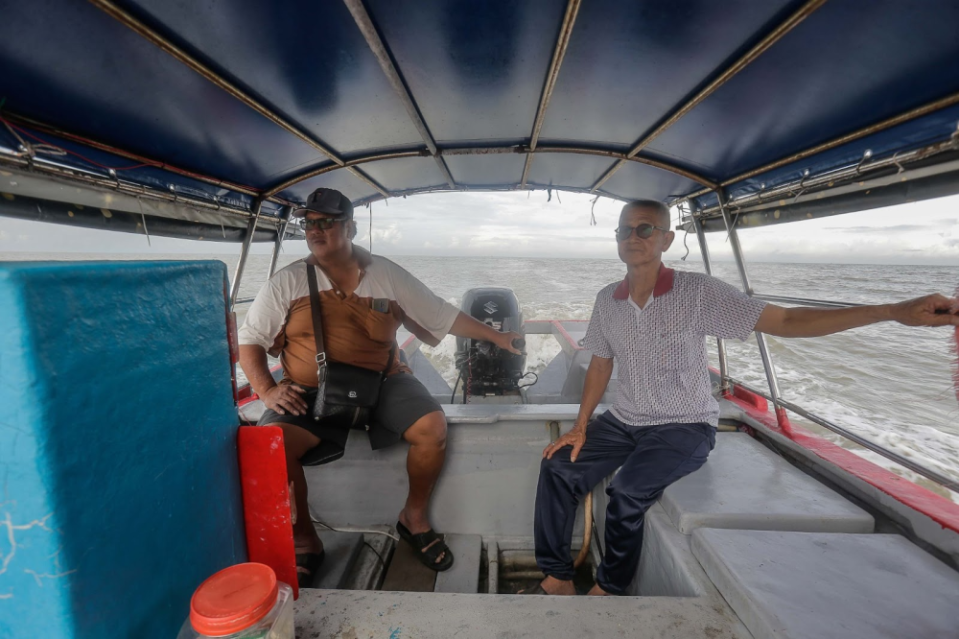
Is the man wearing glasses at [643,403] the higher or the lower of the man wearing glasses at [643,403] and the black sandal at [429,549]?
the higher

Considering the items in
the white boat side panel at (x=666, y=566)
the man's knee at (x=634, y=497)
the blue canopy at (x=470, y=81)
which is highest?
the blue canopy at (x=470, y=81)

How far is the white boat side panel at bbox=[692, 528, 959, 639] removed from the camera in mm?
982

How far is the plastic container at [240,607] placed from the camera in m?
0.64

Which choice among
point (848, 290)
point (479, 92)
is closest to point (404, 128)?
point (479, 92)

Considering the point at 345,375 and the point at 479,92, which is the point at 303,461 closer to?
the point at 345,375

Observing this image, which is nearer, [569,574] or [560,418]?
[569,574]

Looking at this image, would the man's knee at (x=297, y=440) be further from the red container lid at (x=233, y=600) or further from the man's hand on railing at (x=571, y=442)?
the red container lid at (x=233, y=600)

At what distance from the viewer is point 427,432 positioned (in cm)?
211

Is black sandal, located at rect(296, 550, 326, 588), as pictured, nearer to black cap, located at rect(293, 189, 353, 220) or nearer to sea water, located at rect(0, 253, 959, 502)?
black cap, located at rect(293, 189, 353, 220)

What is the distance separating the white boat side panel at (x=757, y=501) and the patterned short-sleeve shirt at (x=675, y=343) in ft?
0.85

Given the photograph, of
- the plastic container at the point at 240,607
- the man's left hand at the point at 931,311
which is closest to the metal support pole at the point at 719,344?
the man's left hand at the point at 931,311

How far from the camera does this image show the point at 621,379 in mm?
2145

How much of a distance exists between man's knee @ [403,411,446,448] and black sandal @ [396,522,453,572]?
1.57ft

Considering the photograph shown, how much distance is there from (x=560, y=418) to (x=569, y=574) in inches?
29.9
